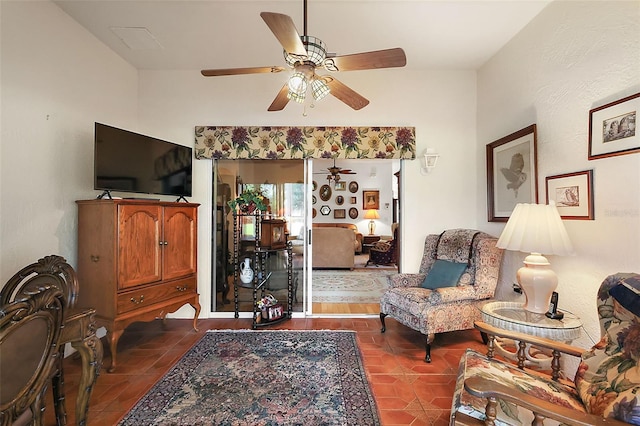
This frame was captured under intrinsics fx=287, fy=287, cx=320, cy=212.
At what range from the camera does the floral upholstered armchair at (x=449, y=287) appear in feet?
8.03

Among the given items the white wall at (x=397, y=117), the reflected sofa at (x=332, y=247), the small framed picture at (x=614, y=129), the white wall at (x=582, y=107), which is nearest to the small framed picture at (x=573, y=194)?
the white wall at (x=582, y=107)

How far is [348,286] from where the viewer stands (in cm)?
468

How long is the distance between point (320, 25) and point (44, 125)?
237 cm

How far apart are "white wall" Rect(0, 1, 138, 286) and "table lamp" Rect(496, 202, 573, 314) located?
3446 millimetres

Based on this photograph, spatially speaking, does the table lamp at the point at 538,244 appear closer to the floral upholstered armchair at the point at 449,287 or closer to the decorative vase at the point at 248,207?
the floral upholstered armchair at the point at 449,287

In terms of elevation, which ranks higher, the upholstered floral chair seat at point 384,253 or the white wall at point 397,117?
the white wall at point 397,117

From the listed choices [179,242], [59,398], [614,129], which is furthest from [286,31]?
[59,398]

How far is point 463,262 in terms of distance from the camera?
9.12 feet

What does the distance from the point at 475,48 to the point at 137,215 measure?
3.53 m

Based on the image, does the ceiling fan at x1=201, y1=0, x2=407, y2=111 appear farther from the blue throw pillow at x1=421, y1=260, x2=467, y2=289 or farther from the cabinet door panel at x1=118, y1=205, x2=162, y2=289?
the blue throw pillow at x1=421, y1=260, x2=467, y2=289

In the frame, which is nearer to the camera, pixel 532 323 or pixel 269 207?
pixel 532 323

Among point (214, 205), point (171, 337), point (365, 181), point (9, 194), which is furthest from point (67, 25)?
point (365, 181)

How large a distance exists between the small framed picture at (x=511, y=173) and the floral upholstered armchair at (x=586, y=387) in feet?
4.36

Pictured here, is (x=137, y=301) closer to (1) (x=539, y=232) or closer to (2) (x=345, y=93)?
(2) (x=345, y=93)
